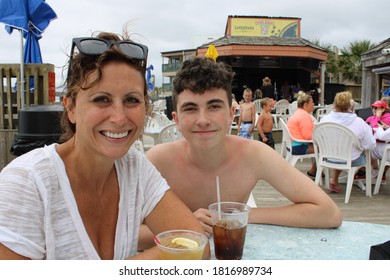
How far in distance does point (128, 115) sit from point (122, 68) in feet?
0.52

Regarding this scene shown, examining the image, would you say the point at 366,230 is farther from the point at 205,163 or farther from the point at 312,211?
the point at 205,163

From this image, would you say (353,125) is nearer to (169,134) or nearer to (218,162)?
(169,134)

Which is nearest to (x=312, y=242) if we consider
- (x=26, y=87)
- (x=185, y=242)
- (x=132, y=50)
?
(x=185, y=242)

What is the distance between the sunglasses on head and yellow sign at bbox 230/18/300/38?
15.4 meters

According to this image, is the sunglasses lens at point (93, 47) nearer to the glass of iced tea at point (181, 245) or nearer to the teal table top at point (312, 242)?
the glass of iced tea at point (181, 245)

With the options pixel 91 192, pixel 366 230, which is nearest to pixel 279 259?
pixel 366 230

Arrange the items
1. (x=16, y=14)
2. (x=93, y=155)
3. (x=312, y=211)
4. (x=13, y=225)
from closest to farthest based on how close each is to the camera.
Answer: (x=13, y=225) → (x=93, y=155) → (x=312, y=211) → (x=16, y=14)

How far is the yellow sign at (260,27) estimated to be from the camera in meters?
15.9

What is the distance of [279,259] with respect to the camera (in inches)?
Answer: 46.9

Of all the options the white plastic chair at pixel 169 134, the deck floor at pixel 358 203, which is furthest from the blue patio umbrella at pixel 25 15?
the deck floor at pixel 358 203

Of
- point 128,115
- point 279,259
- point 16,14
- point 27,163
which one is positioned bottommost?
point 279,259

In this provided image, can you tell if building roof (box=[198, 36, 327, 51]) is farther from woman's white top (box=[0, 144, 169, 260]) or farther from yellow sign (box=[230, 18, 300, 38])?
woman's white top (box=[0, 144, 169, 260])

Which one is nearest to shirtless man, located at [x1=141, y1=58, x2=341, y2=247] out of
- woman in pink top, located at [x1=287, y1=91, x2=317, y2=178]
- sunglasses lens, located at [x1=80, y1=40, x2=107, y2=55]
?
sunglasses lens, located at [x1=80, y1=40, x2=107, y2=55]

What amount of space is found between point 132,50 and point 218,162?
772mm
